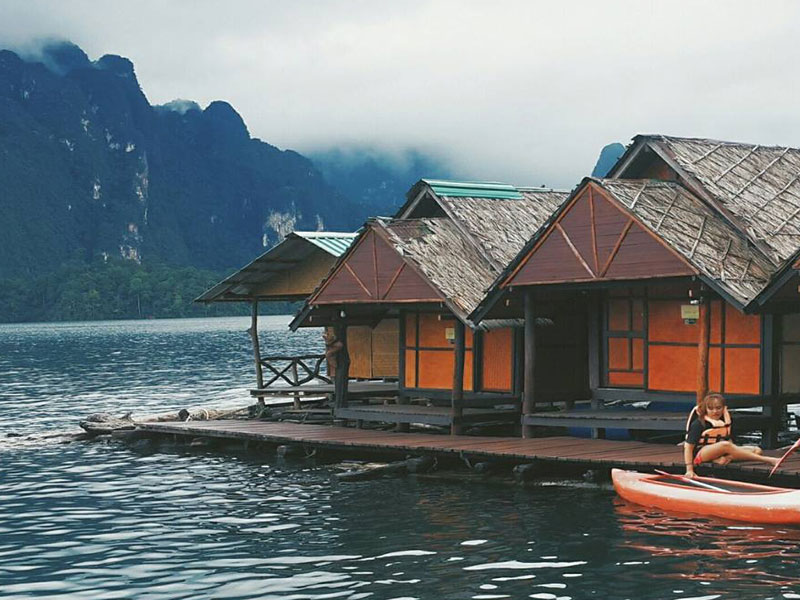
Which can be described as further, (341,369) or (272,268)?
(272,268)

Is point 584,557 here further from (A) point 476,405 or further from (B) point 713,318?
(A) point 476,405

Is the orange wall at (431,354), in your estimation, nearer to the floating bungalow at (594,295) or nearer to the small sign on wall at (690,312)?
the floating bungalow at (594,295)

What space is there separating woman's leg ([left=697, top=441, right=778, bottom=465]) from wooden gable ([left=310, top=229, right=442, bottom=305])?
24.8 ft

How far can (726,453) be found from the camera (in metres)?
19.8

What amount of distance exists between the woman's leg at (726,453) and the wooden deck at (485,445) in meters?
0.17

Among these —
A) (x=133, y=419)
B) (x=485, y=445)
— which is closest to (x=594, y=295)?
(x=485, y=445)

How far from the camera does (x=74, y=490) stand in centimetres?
2398

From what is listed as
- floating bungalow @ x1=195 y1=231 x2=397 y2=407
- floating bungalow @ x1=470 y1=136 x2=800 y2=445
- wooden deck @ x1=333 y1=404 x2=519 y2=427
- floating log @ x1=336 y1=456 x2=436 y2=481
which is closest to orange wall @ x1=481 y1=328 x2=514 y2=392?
wooden deck @ x1=333 y1=404 x2=519 y2=427

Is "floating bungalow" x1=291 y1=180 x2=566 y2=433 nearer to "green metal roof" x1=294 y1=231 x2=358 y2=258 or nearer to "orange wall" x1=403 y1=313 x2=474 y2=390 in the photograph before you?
"orange wall" x1=403 y1=313 x2=474 y2=390

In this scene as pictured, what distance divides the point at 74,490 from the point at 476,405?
8.42 meters

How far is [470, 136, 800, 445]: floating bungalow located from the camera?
2223cm

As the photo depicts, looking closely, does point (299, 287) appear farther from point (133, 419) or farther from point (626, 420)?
point (626, 420)

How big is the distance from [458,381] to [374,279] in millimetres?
2973

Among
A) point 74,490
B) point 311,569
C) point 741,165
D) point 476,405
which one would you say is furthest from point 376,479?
point 741,165
